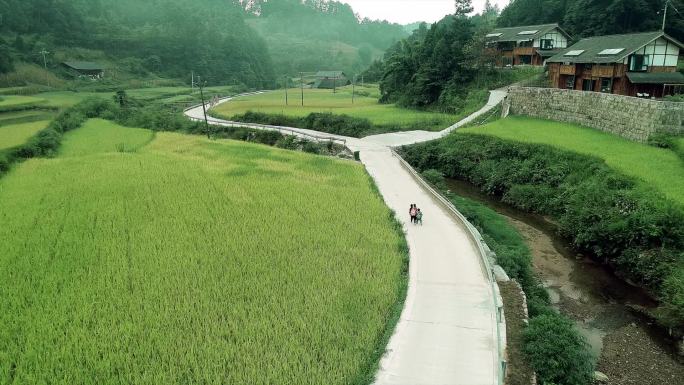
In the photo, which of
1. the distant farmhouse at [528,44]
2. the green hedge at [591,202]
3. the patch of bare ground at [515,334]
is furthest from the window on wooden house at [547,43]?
the patch of bare ground at [515,334]

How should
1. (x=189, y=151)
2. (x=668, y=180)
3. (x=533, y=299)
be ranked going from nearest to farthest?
(x=533, y=299) → (x=668, y=180) → (x=189, y=151)

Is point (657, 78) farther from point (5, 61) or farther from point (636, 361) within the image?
point (5, 61)

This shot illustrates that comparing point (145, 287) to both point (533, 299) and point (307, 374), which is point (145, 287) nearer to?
point (307, 374)

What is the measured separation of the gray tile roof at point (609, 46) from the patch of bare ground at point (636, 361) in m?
20.8

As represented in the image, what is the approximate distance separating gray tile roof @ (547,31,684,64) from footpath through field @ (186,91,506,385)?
18.4 m

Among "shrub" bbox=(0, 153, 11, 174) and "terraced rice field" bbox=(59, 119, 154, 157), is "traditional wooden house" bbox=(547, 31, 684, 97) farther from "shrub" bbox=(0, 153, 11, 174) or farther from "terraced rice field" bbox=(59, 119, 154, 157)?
"shrub" bbox=(0, 153, 11, 174)

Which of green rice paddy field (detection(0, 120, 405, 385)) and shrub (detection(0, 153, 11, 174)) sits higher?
shrub (detection(0, 153, 11, 174))

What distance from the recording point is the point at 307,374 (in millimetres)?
8094

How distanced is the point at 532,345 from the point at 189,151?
24.6m

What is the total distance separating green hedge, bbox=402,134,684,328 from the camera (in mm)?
13938

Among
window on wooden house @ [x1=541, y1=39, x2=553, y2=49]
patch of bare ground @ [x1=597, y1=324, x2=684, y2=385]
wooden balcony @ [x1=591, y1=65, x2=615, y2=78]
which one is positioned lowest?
patch of bare ground @ [x1=597, y1=324, x2=684, y2=385]

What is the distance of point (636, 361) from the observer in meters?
11.2

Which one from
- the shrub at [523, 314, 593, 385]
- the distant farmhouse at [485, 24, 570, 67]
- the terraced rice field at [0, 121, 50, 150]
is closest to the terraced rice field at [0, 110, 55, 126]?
the terraced rice field at [0, 121, 50, 150]

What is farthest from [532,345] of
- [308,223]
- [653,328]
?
[308,223]
